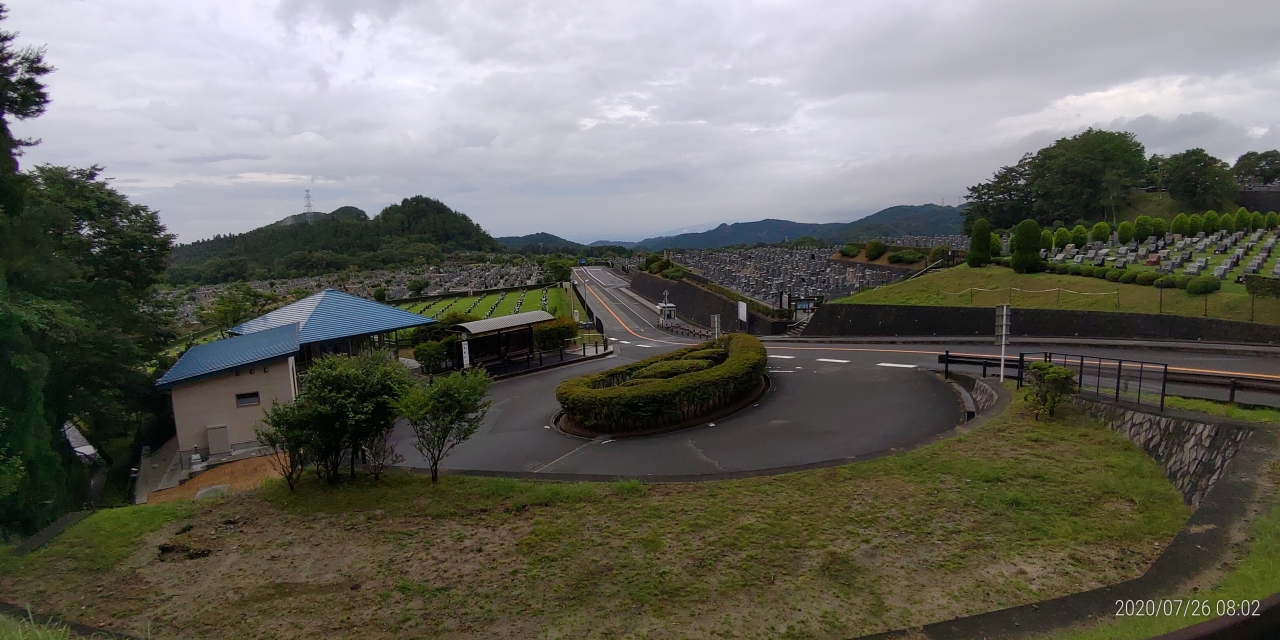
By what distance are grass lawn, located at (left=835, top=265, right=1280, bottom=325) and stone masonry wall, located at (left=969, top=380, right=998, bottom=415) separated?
1013 cm

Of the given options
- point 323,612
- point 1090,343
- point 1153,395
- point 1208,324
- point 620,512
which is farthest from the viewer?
point 1090,343

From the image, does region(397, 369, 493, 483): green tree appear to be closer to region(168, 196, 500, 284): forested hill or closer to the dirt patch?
the dirt patch

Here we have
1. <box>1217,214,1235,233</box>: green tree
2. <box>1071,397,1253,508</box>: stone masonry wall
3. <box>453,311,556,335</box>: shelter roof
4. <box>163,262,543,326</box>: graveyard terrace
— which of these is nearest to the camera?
<box>1071,397,1253,508</box>: stone masonry wall

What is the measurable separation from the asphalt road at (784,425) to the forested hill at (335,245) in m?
77.3

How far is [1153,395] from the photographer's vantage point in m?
9.36

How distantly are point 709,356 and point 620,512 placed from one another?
9990 mm

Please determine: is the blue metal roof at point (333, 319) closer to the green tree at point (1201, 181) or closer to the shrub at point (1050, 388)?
the shrub at point (1050, 388)

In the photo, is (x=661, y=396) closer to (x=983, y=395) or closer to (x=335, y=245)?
(x=983, y=395)

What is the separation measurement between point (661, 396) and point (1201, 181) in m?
53.3

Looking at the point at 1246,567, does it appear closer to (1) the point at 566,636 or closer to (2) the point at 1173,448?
(2) the point at 1173,448

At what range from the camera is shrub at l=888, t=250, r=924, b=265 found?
39.3 metres

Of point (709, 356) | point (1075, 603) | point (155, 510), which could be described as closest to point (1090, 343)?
point (709, 356)

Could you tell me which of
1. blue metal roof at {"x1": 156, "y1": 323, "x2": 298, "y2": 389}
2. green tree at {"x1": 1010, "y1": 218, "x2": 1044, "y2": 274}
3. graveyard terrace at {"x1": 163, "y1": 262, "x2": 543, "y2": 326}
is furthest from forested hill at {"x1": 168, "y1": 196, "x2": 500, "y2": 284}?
green tree at {"x1": 1010, "y1": 218, "x2": 1044, "y2": 274}

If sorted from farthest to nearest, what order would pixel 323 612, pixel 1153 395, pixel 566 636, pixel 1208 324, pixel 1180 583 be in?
pixel 1208 324 < pixel 1153 395 < pixel 323 612 < pixel 566 636 < pixel 1180 583
